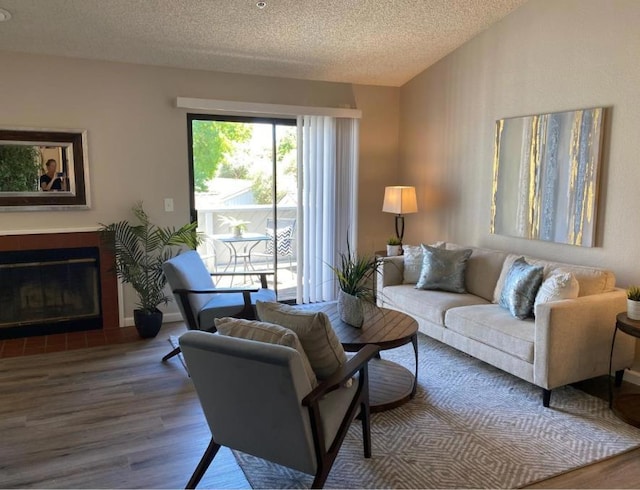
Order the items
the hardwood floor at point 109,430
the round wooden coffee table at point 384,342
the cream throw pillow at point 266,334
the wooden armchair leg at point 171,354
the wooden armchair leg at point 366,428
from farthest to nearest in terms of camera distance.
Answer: the wooden armchair leg at point 171,354
the round wooden coffee table at point 384,342
the wooden armchair leg at point 366,428
the hardwood floor at point 109,430
the cream throw pillow at point 266,334

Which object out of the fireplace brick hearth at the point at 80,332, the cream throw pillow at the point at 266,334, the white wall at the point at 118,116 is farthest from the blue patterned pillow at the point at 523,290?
the fireplace brick hearth at the point at 80,332

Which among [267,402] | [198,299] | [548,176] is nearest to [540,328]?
[548,176]

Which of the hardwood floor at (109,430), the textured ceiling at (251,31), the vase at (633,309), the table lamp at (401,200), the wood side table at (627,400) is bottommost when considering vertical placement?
the hardwood floor at (109,430)

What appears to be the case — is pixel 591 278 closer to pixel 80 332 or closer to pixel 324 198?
pixel 324 198

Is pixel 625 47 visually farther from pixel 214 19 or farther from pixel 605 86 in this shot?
pixel 214 19

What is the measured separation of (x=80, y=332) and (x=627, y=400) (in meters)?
4.49

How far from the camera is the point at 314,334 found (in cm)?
215

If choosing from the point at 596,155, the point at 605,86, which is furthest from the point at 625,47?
the point at 596,155

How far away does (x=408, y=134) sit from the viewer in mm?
5809

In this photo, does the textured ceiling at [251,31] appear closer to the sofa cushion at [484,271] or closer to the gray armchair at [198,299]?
the gray armchair at [198,299]

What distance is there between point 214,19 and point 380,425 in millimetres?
3287

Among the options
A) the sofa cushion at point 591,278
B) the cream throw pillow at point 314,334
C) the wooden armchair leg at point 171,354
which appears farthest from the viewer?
the wooden armchair leg at point 171,354

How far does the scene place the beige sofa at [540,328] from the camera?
10.1 feet

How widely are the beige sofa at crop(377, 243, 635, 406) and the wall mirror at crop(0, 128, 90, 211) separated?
324 centimetres
